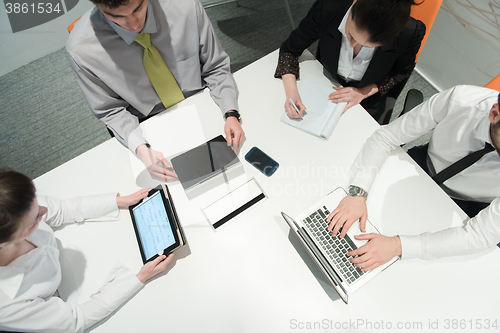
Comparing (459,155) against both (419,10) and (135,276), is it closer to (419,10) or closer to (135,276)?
(419,10)

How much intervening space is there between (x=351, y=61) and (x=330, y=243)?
0.85 meters

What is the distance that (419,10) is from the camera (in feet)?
3.99

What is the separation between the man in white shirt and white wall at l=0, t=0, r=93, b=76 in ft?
8.12

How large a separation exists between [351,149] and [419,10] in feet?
2.29

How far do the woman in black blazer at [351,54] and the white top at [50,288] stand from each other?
2.96 feet

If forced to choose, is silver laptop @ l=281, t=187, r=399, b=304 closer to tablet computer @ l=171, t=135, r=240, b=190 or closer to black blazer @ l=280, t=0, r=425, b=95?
tablet computer @ l=171, t=135, r=240, b=190

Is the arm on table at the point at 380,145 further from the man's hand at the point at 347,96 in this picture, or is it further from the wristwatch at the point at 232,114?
the wristwatch at the point at 232,114

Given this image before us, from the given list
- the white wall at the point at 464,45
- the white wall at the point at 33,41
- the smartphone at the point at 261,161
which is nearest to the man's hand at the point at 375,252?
the smartphone at the point at 261,161

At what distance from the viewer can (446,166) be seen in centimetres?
113

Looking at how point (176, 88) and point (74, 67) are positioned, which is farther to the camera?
point (176, 88)

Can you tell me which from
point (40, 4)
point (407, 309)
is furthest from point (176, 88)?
point (40, 4)

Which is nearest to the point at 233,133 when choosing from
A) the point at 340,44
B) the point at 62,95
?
the point at 340,44

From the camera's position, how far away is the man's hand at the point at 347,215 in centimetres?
96

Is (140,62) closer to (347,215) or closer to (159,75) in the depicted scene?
(159,75)
